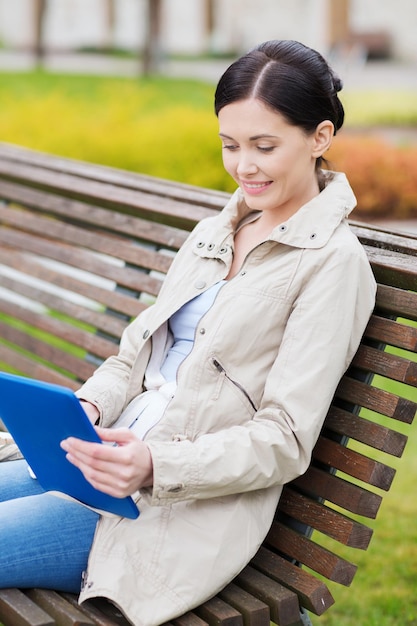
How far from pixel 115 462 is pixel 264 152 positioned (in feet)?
2.65

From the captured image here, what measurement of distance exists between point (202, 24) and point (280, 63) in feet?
111

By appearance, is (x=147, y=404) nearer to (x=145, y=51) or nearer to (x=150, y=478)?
(x=150, y=478)

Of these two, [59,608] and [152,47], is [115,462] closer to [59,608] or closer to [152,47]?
[59,608]

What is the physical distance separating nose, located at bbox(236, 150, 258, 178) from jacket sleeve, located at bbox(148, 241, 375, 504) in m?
0.29

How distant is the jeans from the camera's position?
7.62 feet

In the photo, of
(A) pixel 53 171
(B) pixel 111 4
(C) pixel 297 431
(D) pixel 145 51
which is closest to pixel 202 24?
(B) pixel 111 4

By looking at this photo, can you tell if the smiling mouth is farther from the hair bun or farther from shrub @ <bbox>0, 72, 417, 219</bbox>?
shrub @ <bbox>0, 72, 417, 219</bbox>

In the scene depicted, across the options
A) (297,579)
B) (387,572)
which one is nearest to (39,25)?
(387,572)

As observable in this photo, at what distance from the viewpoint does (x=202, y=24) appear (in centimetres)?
3494

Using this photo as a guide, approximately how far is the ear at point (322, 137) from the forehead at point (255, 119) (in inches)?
3.4

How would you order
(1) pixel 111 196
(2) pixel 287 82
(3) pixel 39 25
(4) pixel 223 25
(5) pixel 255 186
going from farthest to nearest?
(4) pixel 223 25
(3) pixel 39 25
(1) pixel 111 196
(5) pixel 255 186
(2) pixel 287 82

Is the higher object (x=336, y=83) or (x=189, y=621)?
(x=336, y=83)

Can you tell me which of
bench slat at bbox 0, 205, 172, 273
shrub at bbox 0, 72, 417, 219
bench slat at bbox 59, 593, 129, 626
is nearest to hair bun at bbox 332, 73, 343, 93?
bench slat at bbox 0, 205, 172, 273

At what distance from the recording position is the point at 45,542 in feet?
7.69
